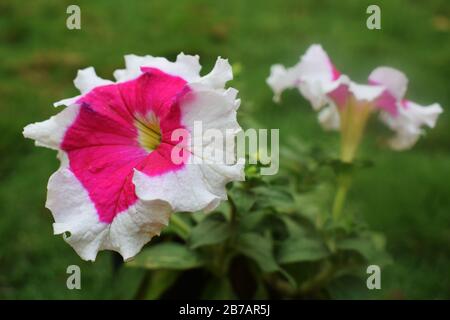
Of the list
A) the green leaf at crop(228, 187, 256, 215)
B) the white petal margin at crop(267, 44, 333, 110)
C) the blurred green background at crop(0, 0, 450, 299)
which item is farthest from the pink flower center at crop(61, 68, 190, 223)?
the blurred green background at crop(0, 0, 450, 299)

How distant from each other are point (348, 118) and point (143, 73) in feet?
1.50

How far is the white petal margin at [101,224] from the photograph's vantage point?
89cm

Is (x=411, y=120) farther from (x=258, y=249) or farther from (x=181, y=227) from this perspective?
(x=181, y=227)

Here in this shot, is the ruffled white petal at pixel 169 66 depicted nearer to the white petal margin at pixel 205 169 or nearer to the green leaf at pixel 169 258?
the white petal margin at pixel 205 169

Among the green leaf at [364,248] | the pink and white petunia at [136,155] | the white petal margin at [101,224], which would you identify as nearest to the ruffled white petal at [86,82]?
the pink and white petunia at [136,155]

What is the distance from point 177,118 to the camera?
954 millimetres

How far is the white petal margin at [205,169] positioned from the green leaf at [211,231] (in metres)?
0.24

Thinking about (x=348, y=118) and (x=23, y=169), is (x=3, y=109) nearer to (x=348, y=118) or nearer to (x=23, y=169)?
(x=23, y=169)

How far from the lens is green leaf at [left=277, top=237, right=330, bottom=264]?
1.19m

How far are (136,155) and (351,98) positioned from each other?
468 millimetres

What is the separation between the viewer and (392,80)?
3.86 ft

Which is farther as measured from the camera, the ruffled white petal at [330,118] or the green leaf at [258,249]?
the ruffled white petal at [330,118]

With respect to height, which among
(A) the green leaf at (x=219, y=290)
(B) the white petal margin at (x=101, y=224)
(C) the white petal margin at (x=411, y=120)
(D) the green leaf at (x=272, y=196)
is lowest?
(A) the green leaf at (x=219, y=290)
